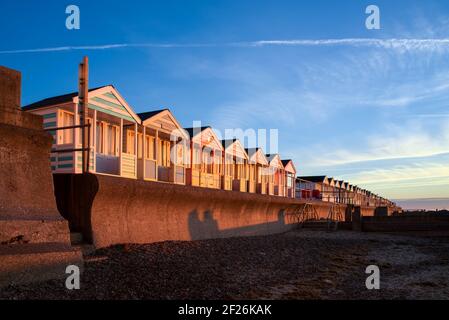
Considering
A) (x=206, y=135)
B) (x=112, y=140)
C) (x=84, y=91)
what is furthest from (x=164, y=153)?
(x=84, y=91)

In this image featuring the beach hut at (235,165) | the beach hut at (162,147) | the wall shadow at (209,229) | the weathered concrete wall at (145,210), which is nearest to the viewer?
the weathered concrete wall at (145,210)

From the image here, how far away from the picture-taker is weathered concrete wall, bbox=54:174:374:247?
28.8 feet

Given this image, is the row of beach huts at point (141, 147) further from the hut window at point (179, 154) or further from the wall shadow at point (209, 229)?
the wall shadow at point (209, 229)

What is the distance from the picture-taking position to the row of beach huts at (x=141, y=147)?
1240cm

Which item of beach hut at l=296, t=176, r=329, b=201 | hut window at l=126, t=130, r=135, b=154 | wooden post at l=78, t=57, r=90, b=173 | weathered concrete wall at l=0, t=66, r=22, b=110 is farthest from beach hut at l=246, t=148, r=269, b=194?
weathered concrete wall at l=0, t=66, r=22, b=110

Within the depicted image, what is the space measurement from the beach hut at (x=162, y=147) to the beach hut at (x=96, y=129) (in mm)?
717

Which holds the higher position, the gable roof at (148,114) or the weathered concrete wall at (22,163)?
the gable roof at (148,114)

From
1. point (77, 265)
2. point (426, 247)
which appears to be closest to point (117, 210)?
point (77, 265)

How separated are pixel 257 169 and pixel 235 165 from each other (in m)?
3.09

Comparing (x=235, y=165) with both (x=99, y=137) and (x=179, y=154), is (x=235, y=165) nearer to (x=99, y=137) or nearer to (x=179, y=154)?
(x=179, y=154)

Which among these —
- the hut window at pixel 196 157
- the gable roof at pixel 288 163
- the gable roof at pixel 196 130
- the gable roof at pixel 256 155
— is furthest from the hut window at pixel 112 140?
the gable roof at pixel 288 163

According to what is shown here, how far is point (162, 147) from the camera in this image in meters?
18.1
